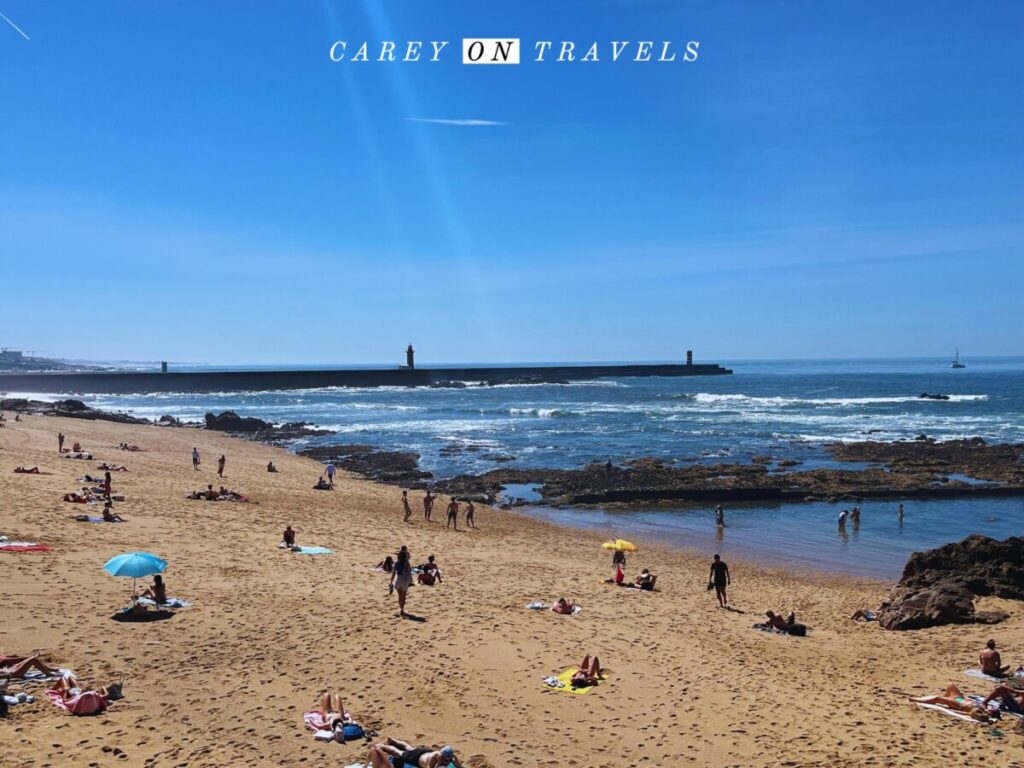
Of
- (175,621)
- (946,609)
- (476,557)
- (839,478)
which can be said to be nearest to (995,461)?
(839,478)

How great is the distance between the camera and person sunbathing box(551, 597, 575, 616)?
12395 millimetres

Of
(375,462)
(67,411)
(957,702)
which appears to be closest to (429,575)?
(957,702)

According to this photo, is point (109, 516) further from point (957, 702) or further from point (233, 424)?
point (233, 424)

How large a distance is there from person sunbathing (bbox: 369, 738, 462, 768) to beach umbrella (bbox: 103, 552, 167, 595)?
5.70 m

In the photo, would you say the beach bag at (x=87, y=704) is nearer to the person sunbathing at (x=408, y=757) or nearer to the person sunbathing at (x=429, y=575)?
the person sunbathing at (x=408, y=757)

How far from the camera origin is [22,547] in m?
13.0

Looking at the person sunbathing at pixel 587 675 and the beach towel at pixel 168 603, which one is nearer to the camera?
the person sunbathing at pixel 587 675

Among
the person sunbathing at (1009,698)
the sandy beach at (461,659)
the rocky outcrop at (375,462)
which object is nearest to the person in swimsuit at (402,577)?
the sandy beach at (461,659)

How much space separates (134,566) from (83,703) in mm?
3820

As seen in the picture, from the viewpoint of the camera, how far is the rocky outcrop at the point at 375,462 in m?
32.4

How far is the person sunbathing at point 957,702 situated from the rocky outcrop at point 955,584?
3.88m

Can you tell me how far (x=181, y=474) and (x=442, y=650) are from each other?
20727mm

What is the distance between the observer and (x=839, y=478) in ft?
101

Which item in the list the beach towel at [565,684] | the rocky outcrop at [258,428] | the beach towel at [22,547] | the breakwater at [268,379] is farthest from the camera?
the breakwater at [268,379]
